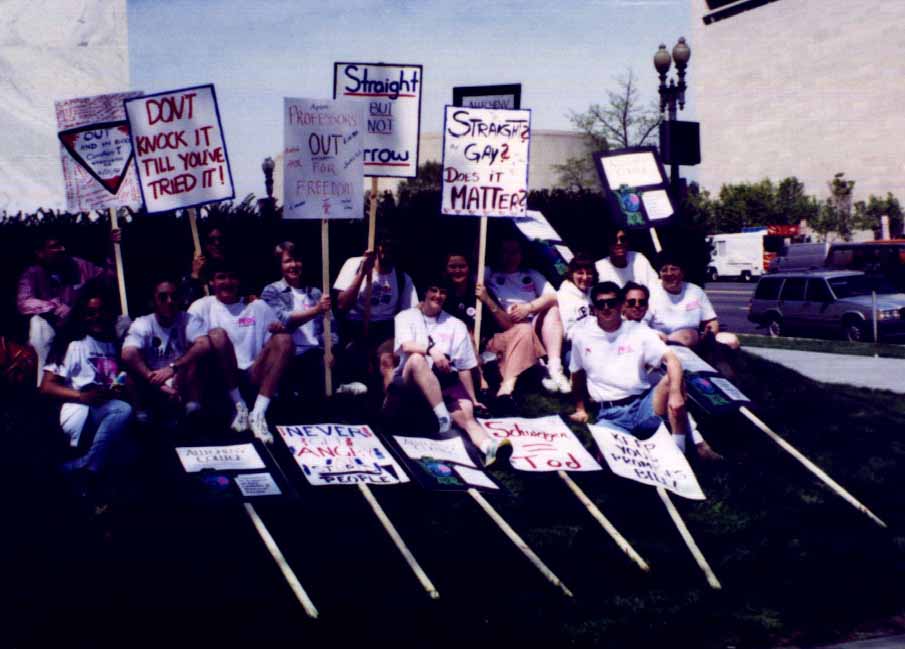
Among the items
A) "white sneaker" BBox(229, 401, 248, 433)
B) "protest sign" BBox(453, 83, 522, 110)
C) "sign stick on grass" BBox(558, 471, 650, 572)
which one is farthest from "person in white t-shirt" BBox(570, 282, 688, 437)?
"protest sign" BBox(453, 83, 522, 110)

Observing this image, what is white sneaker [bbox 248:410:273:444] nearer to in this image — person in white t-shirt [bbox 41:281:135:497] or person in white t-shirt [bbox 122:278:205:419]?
person in white t-shirt [bbox 122:278:205:419]

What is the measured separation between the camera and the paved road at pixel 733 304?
28625 mm

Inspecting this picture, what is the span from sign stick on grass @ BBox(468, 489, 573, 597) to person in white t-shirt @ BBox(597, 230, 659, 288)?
3.86 m

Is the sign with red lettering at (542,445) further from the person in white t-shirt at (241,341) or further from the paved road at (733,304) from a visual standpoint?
the paved road at (733,304)

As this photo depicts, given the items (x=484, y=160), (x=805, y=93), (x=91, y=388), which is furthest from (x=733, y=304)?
(x=805, y=93)

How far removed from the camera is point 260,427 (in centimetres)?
771

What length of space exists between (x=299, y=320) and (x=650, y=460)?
2963 millimetres

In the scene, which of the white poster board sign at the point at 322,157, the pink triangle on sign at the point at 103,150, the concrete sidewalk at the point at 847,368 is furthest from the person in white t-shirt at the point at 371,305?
the concrete sidewalk at the point at 847,368

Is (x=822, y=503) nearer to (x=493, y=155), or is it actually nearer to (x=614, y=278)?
(x=614, y=278)

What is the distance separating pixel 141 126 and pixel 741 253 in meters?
46.7

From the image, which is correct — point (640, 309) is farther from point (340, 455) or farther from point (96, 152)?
point (96, 152)

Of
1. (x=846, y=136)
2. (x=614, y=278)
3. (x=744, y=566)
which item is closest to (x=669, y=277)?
(x=614, y=278)

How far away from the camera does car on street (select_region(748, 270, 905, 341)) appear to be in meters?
22.5

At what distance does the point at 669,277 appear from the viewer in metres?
9.72
